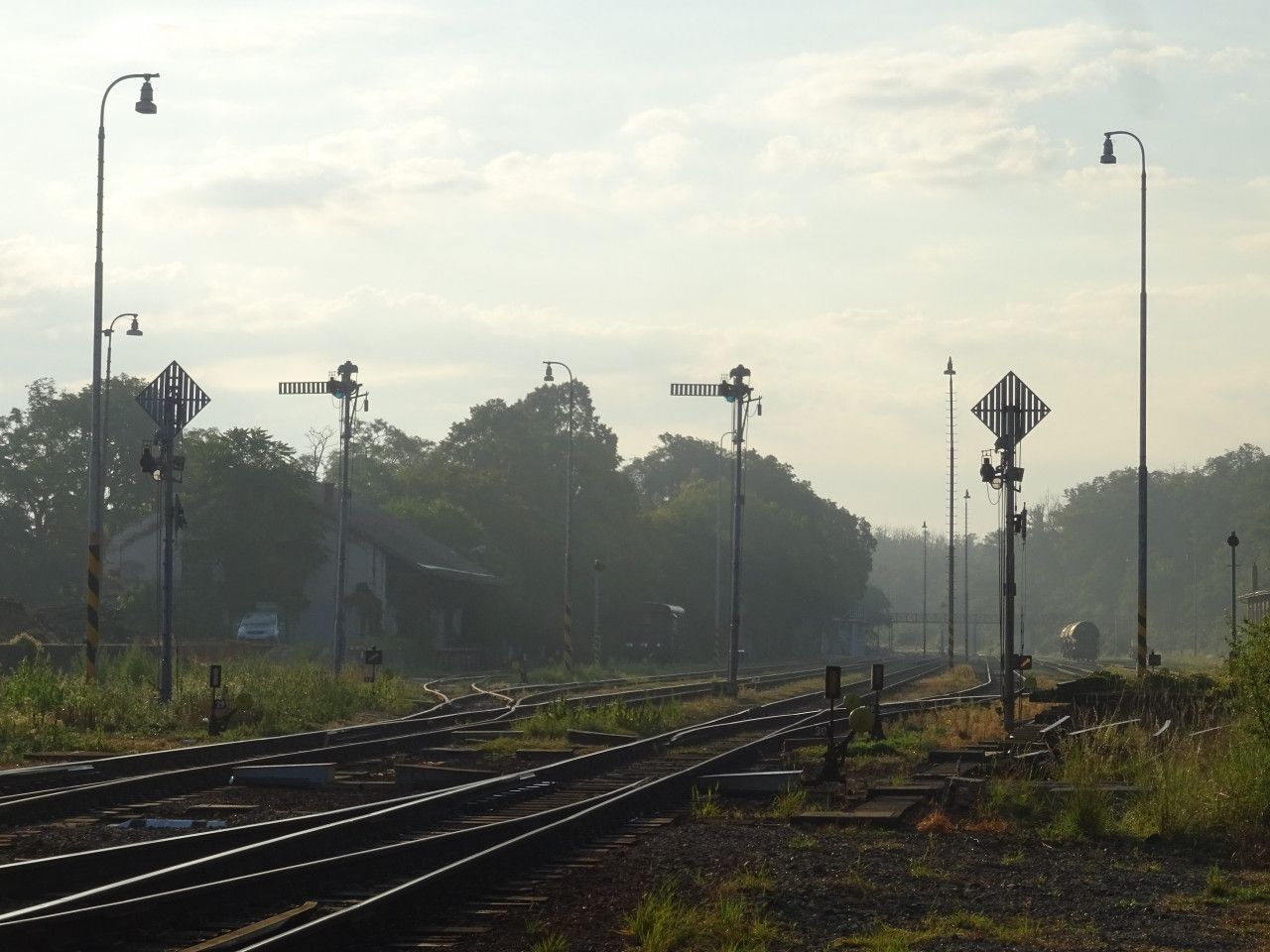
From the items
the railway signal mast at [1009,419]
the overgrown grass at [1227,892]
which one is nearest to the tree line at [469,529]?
the railway signal mast at [1009,419]

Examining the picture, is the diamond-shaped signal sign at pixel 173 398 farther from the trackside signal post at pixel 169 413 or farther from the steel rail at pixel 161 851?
the steel rail at pixel 161 851

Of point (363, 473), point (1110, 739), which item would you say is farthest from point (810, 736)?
point (363, 473)

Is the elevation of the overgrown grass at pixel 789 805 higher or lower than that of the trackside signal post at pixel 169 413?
lower

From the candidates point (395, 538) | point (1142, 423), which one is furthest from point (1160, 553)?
point (1142, 423)

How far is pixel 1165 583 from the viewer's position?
16462cm

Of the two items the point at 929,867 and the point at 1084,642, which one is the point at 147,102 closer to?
the point at 929,867

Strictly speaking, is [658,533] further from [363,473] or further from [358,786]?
[358,786]

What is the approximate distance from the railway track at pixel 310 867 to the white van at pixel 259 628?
42.8 meters

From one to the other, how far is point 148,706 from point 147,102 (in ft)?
35.9

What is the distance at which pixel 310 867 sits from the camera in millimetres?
9984

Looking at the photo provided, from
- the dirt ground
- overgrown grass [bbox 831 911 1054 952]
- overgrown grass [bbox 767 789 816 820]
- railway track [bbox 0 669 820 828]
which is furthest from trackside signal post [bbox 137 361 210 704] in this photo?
overgrown grass [bbox 831 911 1054 952]

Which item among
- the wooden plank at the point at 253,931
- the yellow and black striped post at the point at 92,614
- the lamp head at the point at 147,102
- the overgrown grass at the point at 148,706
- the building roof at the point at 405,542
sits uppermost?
the lamp head at the point at 147,102

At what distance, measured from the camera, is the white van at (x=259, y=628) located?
57.7 metres

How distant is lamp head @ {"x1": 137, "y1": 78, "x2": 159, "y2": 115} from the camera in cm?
2875
